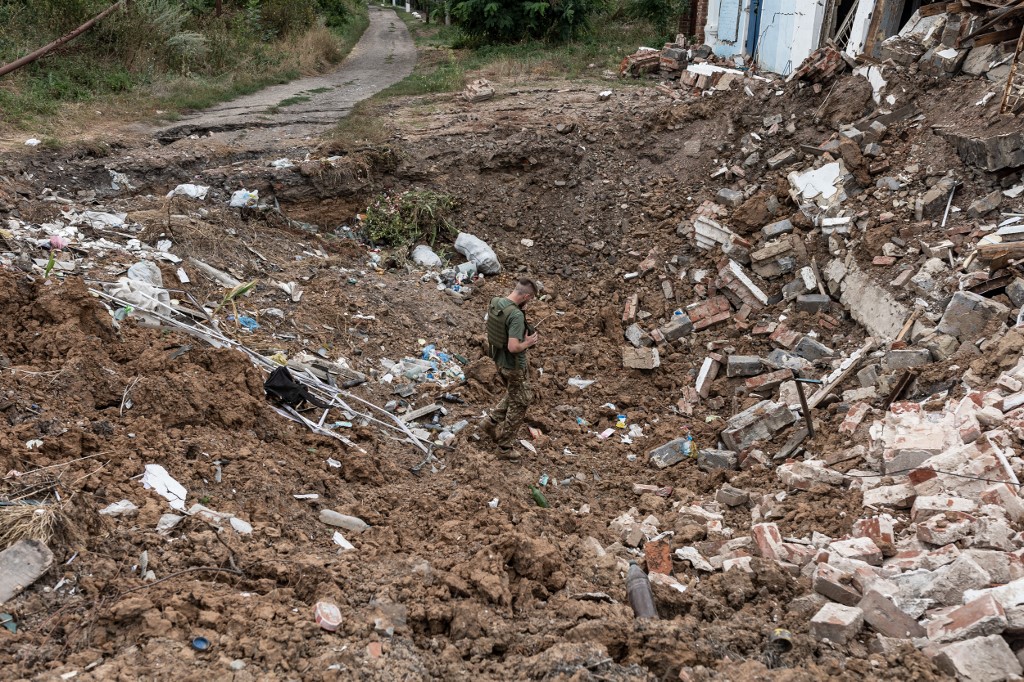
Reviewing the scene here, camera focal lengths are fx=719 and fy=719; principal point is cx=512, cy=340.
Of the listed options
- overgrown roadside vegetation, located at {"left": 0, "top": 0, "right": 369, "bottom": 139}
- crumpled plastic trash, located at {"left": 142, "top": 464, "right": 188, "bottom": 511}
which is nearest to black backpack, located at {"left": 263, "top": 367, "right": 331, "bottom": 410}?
crumpled plastic trash, located at {"left": 142, "top": 464, "right": 188, "bottom": 511}

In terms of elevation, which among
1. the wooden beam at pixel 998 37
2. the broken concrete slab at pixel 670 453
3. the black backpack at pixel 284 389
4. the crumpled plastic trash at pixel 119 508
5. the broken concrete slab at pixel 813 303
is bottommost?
the broken concrete slab at pixel 670 453

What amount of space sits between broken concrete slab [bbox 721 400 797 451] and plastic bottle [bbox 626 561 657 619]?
2314 millimetres

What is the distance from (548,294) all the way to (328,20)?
19.9 meters

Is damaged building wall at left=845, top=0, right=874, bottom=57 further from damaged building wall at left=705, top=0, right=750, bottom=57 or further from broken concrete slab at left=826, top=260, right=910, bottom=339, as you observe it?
broken concrete slab at left=826, top=260, right=910, bottom=339

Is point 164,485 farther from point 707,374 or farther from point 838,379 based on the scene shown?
point 838,379

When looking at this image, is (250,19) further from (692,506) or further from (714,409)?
(692,506)

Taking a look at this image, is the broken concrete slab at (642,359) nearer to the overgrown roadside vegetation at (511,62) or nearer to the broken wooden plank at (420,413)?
the broken wooden plank at (420,413)

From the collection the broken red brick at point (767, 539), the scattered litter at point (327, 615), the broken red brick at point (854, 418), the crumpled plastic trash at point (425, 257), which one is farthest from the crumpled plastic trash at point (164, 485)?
the crumpled plastic trash at point (425, 257)

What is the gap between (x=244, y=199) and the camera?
886 cm

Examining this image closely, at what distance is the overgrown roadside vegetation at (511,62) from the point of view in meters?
12.0

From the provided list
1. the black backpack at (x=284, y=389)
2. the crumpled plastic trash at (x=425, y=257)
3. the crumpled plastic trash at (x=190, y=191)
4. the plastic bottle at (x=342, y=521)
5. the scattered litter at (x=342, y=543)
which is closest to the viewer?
the scattered litter at (x=342, y=543)

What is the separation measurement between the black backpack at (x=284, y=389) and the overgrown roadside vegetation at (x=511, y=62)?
5478 millimetres

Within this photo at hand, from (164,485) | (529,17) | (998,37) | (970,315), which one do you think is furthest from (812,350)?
(529,17)

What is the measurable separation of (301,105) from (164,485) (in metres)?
10.6
